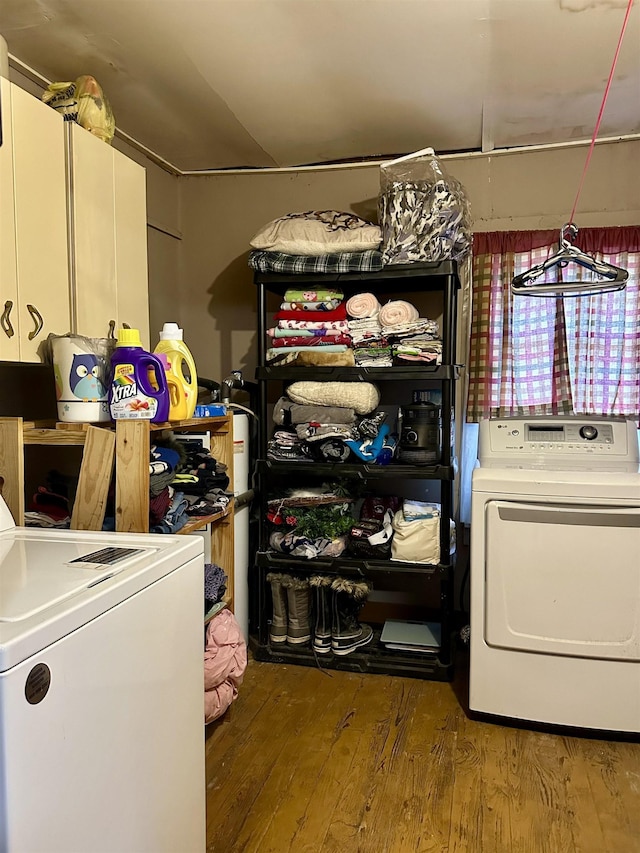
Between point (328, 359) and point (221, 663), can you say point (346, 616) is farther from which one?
point (328, 359)

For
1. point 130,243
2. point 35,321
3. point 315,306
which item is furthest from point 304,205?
point 35,321

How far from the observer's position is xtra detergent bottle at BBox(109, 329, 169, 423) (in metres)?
1.68

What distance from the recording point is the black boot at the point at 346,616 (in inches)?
104

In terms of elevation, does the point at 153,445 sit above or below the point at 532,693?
above

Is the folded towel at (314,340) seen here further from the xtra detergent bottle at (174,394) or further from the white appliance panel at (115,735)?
the white appliance panel at (115,735)

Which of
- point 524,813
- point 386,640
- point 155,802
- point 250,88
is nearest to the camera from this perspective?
point 155,802

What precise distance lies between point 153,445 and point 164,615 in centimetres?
101

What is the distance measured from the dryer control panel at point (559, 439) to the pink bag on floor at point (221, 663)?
3.91 ft

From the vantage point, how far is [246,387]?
2.85 metres

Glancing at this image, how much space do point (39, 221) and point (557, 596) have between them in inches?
79.8

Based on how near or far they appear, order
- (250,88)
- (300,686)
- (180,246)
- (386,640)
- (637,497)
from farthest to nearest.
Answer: (180,246) < (386,640) < (300,686) < (250,88) < (637,497)

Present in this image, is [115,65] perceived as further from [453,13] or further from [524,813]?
[524,813]

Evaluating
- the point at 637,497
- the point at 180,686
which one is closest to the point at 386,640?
the point at 637,497

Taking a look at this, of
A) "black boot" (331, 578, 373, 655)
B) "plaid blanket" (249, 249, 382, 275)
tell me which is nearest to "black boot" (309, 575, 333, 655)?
"black boot" (331, 578, 373, 655)
